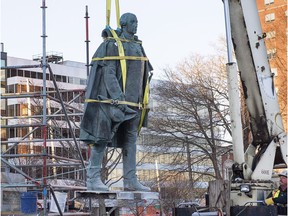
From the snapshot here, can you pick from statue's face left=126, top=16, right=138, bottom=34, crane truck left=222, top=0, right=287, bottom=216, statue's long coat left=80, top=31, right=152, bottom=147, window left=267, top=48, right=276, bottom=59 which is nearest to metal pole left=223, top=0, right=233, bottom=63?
crane truck left=222, top=0, right=287, bottom=216

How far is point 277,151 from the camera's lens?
12023 mm

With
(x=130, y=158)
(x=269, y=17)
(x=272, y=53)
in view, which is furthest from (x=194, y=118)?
(x=130, y=158)

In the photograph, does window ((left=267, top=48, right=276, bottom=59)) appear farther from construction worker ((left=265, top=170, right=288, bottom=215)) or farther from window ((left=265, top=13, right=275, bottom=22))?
construction worker ((left=265, top=170, right=288, bottom=215))

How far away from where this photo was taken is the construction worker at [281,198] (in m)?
11.0

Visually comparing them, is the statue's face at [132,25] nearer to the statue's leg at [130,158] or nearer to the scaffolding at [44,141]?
the statue's leg at [130,158]

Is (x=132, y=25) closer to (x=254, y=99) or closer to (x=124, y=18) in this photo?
(x=124, y=18)

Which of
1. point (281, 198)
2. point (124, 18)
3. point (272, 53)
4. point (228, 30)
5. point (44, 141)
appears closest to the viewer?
point (124, 18)

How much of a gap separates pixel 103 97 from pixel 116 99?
0.18 metres

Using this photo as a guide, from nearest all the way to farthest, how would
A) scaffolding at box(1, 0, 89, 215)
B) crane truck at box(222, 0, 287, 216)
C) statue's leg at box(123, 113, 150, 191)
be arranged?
statue's leg at box(123, 113, 150, 191)
crane truck at box(222, 0, 287, 216)
scaffolding at box(1, 0, 89, 215)

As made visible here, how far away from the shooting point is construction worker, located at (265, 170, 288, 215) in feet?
36.2

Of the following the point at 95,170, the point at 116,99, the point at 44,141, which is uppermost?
the point at 44,141

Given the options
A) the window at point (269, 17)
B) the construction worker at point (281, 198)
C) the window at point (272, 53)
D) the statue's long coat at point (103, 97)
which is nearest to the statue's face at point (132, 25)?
the statue's long coat at point (103, 97)

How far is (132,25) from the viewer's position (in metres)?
9.68

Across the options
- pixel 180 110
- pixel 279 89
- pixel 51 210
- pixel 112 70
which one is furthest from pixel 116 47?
pixel 180 110
